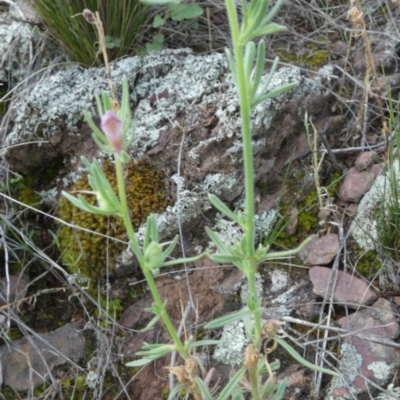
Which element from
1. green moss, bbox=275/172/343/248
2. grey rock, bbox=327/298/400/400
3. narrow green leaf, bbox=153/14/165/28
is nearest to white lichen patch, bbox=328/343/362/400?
grey rock, bbox=327/298/400/400

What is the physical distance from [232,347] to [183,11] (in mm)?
1198

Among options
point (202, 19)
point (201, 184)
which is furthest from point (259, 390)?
→ point (202, 19)

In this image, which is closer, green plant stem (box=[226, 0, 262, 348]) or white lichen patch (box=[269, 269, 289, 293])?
green plant stem (box=[226, 0, 262, 348])

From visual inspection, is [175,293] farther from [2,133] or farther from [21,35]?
[21,35]

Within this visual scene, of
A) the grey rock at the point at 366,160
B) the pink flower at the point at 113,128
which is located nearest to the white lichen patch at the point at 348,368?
the grey rock at the point at 366,160

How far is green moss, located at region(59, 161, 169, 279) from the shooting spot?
6.57 ft

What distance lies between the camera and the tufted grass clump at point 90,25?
218 centimetres

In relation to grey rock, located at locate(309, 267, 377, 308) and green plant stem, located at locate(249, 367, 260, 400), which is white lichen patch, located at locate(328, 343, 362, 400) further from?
green plant stem, located at locate(249, 367, 260, 400)

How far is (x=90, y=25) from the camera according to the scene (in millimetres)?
2223

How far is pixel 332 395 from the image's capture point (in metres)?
1.67

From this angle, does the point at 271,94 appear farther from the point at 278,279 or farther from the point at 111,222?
the point at 111,222

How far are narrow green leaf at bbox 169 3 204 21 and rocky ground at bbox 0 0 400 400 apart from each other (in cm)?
13

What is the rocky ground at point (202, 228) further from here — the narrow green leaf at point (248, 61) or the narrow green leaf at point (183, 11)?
the narrow green leaf at point (248, 61)

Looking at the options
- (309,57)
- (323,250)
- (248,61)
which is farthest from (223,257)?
(309,57)
